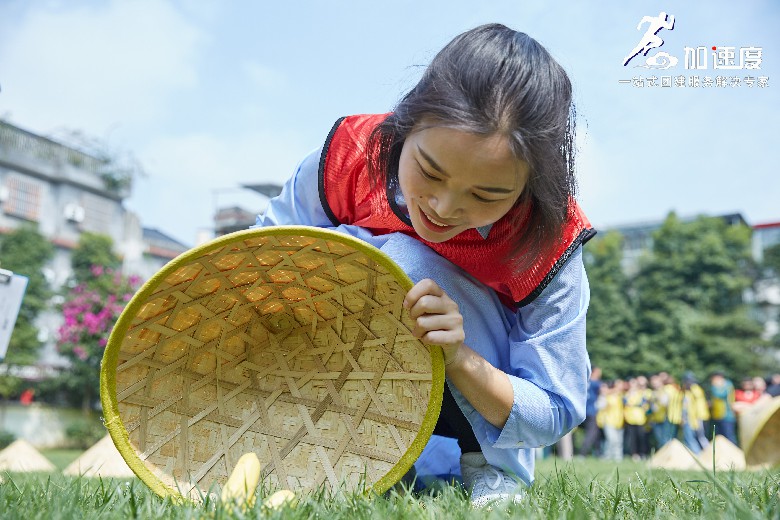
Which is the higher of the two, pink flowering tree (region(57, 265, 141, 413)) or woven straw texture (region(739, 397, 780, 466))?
woven straw texture (region(739, 397, 780, 466))

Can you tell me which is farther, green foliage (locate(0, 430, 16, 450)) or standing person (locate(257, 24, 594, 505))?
green foliage (locate(0, 430, 16, 450))

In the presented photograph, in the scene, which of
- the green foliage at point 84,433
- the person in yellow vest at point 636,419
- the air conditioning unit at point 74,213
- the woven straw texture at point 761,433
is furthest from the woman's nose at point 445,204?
the air conditioning unit at point 74,213

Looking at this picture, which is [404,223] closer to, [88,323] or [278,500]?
[278,500]

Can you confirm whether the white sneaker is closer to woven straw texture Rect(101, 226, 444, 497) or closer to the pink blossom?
woven straw texture Rect(101, 226, 444, 497)

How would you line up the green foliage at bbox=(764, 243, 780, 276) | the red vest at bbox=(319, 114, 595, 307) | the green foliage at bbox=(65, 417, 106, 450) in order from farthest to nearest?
the green foliage at bbox=(764, 243, 780, 276) → the green foliage at bbox=(65, 417, 106, 450) → the red vest at bbox=(319, 114, 595, 307)

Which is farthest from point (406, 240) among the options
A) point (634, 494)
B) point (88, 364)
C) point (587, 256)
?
point (587, 256)

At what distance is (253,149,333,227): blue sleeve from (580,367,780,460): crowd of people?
8406 mm

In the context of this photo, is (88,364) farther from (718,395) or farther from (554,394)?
(554,394)

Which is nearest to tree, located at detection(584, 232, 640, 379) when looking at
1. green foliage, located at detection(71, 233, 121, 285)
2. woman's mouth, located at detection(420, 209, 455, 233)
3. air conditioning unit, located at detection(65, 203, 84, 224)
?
green foliage, located at detection(71, 233, 121, 285)

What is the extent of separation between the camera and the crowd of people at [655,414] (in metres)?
9.44

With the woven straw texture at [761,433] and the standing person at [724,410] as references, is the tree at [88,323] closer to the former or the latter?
the standing person at [724,410]

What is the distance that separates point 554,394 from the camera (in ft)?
5.05

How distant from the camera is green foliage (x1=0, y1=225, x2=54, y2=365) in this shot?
17.1m

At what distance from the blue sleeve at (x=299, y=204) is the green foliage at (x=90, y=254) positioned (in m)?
18.8
